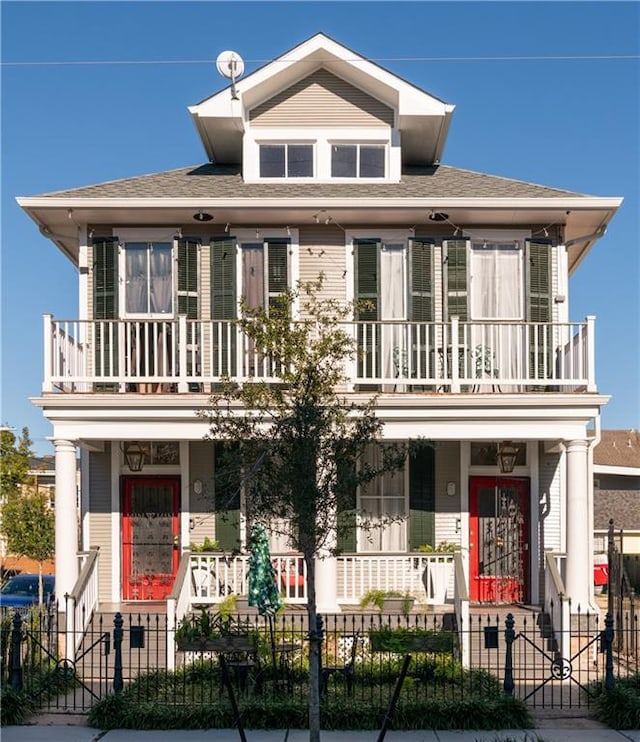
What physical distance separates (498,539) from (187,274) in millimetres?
6585

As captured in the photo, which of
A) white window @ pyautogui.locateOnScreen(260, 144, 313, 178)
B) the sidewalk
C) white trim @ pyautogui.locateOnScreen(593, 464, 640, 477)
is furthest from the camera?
white trim @ pyautogui.locateOnScreen(593, 464, 640, 477)

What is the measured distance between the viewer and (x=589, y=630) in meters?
14.4

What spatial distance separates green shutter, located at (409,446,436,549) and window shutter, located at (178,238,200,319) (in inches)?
170

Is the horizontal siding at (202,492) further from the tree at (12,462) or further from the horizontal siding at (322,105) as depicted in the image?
the tree at (12,462)

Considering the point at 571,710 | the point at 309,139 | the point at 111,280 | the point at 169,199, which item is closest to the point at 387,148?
the point at 309,139

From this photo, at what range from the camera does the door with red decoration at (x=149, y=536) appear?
16844 millimetres

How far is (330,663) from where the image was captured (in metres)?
13.6

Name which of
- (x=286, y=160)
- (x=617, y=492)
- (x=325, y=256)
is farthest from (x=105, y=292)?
(x=617, y=492)

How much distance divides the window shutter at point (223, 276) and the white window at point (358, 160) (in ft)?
8.18

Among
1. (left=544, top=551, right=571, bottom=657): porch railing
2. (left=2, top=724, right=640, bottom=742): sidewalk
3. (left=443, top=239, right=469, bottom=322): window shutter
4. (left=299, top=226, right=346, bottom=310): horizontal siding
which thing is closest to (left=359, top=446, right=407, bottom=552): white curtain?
(left=544, top=551, right=571, bottom=657): porch railing

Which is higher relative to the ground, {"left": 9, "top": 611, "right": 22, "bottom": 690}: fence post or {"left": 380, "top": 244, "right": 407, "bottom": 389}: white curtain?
{"left": 380, "top": 244, "right": 407, "bottom": 389}: white curtain

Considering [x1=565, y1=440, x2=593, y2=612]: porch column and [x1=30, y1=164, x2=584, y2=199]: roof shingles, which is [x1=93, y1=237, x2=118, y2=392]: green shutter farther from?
[x1=565, y1=440, x2=593, y2=612]: porch column

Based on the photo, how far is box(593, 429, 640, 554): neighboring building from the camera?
1385 inches

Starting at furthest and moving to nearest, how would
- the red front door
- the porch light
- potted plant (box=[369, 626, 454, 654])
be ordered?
the red front door < the porch light < potted plant (box=[369, 626, 454, 654])
